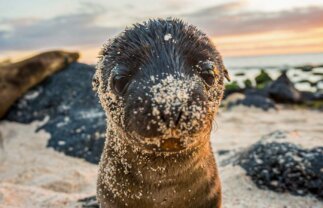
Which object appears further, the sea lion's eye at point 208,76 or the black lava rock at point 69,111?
the black lava rock at point 69,111

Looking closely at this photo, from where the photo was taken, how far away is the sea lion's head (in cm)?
240

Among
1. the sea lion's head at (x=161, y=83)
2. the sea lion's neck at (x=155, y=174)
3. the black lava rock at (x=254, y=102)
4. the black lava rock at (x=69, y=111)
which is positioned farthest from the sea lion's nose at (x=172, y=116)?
the black lava rock at (x=254, y=102)

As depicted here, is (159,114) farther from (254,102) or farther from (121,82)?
(254,102)

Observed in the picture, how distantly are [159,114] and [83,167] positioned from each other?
13.6 feet

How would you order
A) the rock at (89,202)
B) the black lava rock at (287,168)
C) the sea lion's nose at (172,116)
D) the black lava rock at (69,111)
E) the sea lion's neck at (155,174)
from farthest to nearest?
the black lava rock at (69,111), the black lava rock at (287,168), the rock at (89,202), the sea lion's neck at (155,174), the sea lion's nose at (172,116)

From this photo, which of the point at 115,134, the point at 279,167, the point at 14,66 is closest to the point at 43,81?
the point at 14,66

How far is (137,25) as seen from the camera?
120 inches

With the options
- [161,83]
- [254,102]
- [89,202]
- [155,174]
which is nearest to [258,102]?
[254,102]

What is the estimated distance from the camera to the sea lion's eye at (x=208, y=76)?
2.78 metres

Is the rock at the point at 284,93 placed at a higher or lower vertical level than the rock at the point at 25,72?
lower

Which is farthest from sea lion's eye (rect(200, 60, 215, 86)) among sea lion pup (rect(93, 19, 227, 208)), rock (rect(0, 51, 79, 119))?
rock (rect(0, 51, 79, 119))

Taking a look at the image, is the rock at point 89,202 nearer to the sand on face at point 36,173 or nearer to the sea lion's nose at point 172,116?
the sand on face at point 36,173

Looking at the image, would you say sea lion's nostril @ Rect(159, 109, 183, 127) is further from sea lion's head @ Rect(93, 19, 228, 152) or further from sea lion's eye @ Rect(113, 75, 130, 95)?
sea lion's eye @ Rect(113, 75, 130, 95)

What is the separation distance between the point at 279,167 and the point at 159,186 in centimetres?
229
